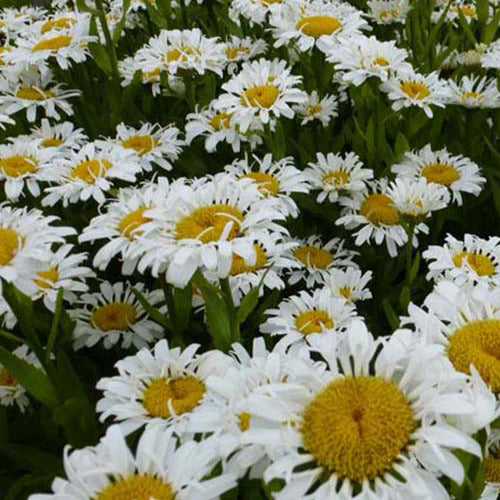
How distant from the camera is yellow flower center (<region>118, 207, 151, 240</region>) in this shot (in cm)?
177

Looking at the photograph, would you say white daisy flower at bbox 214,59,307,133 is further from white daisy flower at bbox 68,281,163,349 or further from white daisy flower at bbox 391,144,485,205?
white daisy flower at bbox 68,281,163,349

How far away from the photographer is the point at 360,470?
3.48 ft

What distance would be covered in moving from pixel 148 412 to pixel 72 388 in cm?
30

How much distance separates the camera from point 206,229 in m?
1.58

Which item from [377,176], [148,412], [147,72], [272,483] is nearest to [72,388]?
[148,412]

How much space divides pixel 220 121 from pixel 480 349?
1.75 metres

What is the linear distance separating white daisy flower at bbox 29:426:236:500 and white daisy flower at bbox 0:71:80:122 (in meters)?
2.15

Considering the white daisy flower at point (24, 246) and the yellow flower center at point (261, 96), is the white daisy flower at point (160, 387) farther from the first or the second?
the yellow flower center at point (261, 96)

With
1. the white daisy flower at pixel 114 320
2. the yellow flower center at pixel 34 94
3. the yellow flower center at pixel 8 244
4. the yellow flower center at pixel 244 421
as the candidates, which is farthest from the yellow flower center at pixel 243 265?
the yellow flower center at pixel 34 94

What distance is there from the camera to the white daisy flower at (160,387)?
1.46 meters

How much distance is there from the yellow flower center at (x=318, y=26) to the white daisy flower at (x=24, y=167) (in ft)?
3.82

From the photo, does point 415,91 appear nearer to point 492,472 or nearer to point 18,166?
point 18,166

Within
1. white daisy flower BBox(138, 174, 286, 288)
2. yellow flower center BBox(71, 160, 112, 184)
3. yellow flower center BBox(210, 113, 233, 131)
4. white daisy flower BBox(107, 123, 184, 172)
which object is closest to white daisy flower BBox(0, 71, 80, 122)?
white daisy flower BBox(107, 123, 184, 172)

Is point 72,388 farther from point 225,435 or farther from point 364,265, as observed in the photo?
point 364,265
